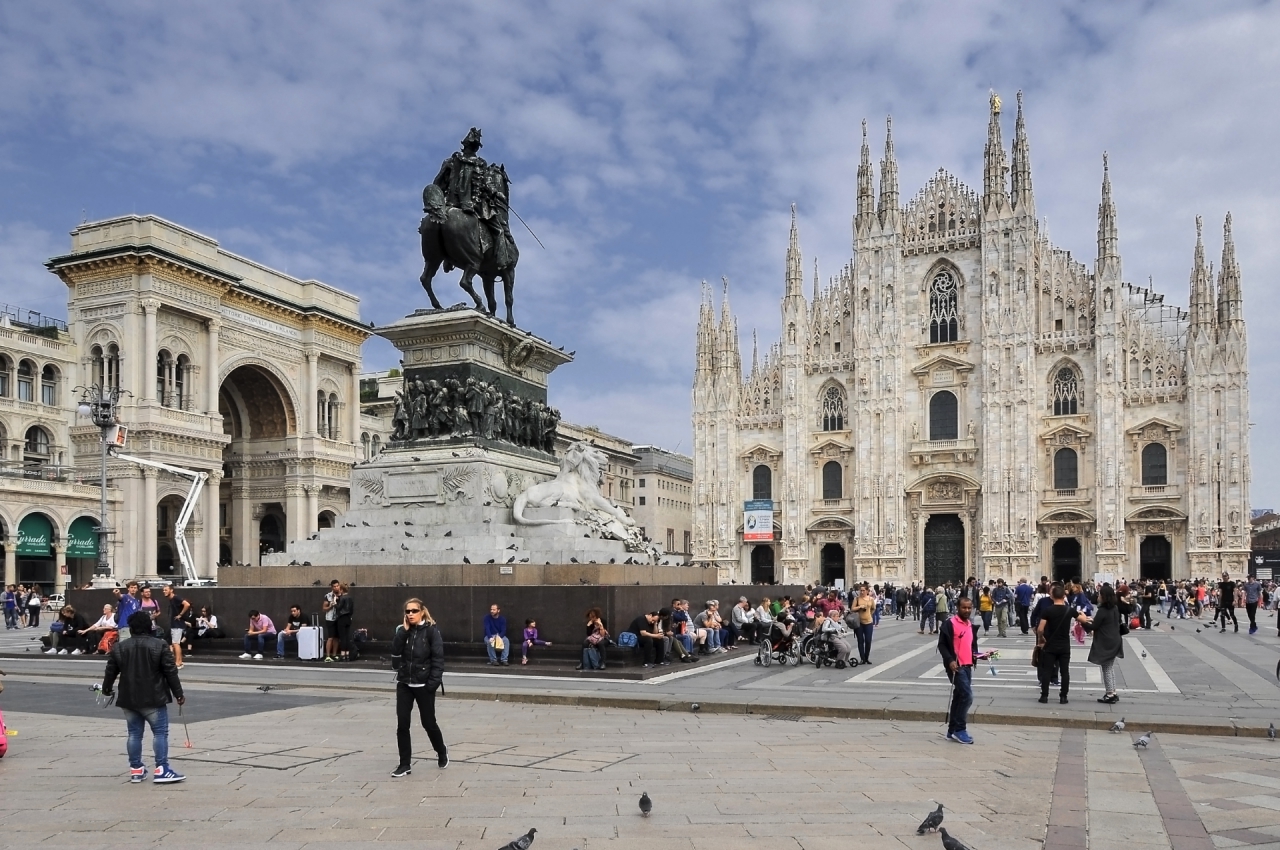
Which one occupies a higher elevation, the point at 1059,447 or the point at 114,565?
the point at 1059,447

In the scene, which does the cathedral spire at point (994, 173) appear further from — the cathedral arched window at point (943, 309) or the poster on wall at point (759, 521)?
the poster on wall at point (759, 521)

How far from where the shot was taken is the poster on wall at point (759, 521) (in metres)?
56.2

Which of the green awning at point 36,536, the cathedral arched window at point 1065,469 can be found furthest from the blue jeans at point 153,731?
the cathedral arched window at point 1065,469

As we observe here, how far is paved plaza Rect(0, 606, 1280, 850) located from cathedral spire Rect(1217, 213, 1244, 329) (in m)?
42.1

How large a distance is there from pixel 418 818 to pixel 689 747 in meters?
3.29

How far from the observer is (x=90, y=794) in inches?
301

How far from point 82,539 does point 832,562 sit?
35381 millimetres

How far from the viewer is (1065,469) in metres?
54.2

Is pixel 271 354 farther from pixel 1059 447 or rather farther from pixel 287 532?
pixel 1059 447

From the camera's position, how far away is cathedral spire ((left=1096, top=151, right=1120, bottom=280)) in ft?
175

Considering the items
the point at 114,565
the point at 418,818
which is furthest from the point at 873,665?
the point at 114,565

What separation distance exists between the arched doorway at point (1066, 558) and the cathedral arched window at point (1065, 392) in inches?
241

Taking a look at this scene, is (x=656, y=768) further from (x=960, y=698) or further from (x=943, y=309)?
(x=943, y=309)

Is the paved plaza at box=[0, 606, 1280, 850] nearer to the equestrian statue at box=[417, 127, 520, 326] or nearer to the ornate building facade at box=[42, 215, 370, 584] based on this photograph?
the equestrian statue at box=[417, 127, 520, 326]
